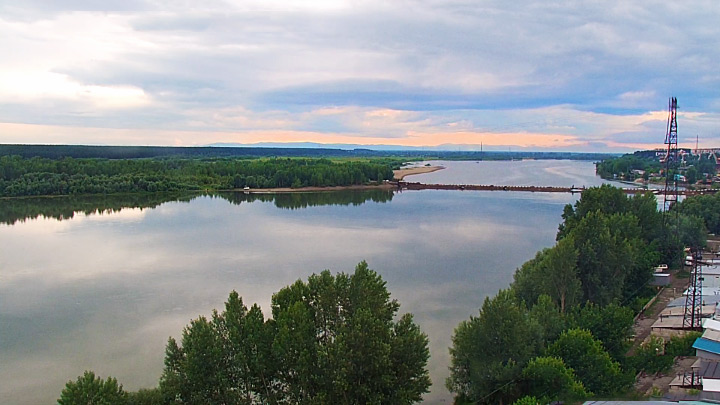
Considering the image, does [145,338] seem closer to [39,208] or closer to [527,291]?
[527,291]

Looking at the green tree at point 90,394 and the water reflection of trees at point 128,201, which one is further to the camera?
the water reflection of trees at point 128,201

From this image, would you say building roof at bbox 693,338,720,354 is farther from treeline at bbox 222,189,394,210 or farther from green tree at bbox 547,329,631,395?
treeline at bbox 222,189,394,210

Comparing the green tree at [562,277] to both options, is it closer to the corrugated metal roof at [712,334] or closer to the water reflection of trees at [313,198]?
the corrugated metal roof at [712,334]

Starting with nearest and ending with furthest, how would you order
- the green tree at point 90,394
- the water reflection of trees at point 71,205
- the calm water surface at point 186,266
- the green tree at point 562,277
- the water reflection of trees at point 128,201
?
the green tree at point 90,394
the calm water surface at point 186,266
the green tree at point 562,277
the water reflection of trees at point 71,205
the water reflection of trees at point 128,201

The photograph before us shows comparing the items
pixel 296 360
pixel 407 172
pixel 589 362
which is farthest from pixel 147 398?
pixel 407 172

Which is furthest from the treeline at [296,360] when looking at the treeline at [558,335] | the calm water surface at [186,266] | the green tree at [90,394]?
the calm water surface at [186,266]
